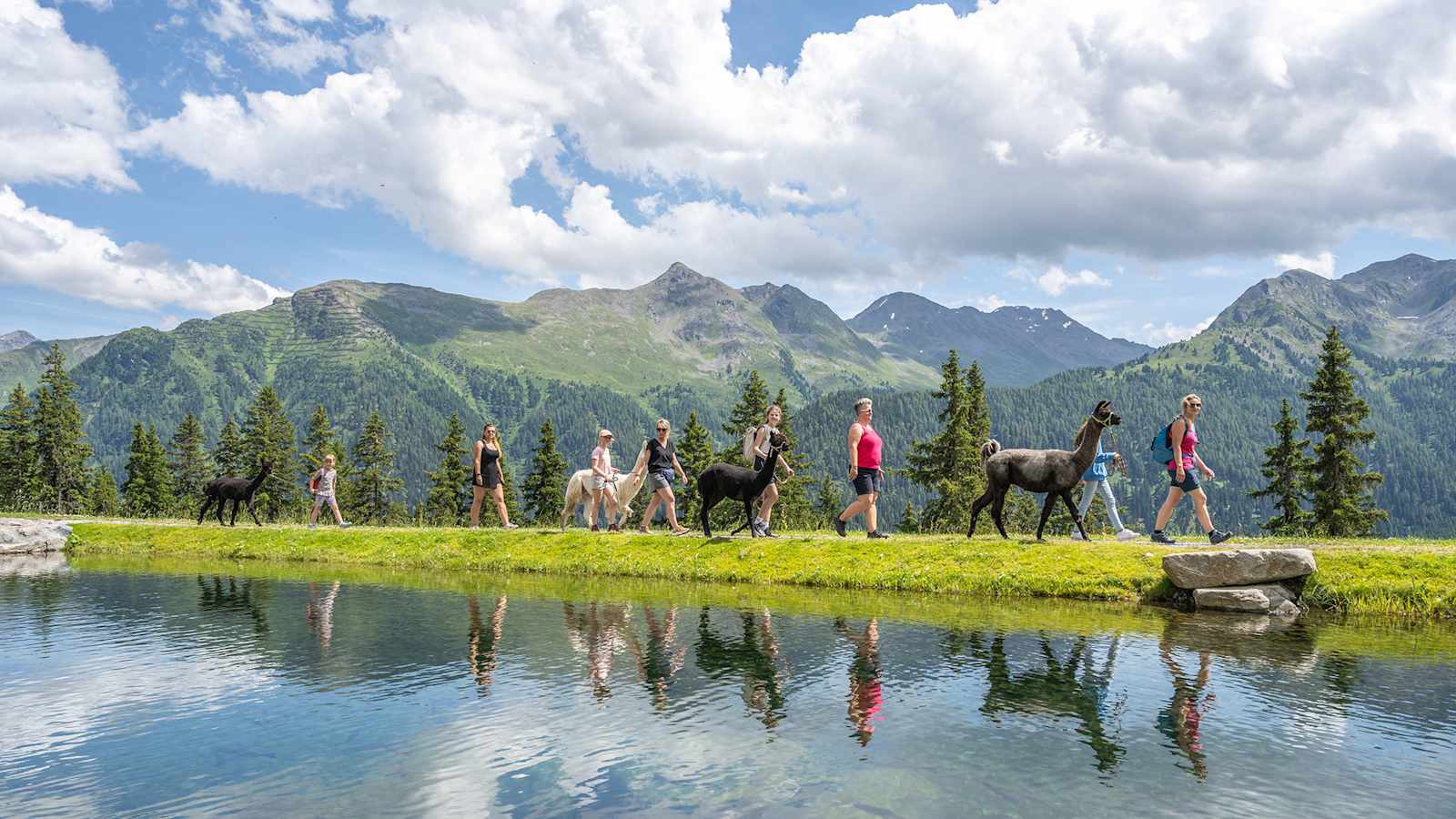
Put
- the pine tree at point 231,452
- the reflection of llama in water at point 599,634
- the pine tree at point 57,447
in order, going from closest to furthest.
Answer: the reflection of llama in water at point 599,634, the pine tree at point 57,447, the pine tree at point 231,452

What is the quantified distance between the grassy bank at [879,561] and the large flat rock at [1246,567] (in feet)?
2.19

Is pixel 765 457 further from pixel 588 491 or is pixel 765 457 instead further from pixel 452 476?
pixel 452 476

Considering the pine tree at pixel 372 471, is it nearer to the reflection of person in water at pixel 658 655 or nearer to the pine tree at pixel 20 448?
the pine tree at pixel 20 448

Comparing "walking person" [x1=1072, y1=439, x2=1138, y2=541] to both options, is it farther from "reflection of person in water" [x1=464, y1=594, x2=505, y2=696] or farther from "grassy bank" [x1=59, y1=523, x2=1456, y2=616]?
"reflection of person in water" [x1=464, y1=594, x2=505, y2=696]

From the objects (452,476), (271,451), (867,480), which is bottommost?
(867,480)

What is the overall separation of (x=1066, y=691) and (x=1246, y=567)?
9.33 m

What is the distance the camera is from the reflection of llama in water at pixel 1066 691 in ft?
33.3

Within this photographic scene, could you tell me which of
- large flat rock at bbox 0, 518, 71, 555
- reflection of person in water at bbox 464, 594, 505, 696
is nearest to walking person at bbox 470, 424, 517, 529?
reflection of person in water at bbox 464, 594, 505, 696

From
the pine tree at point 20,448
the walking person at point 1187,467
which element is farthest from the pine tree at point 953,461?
the pine tree at point 20,448

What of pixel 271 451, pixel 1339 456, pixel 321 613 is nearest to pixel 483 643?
pixel 321 613

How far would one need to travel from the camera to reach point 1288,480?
5978cm

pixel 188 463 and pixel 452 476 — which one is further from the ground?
pixel 188 463

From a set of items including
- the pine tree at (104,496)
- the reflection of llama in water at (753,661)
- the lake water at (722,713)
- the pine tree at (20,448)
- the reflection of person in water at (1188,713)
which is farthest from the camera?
the pine tree at (104,496)

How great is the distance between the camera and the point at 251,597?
826 inches
